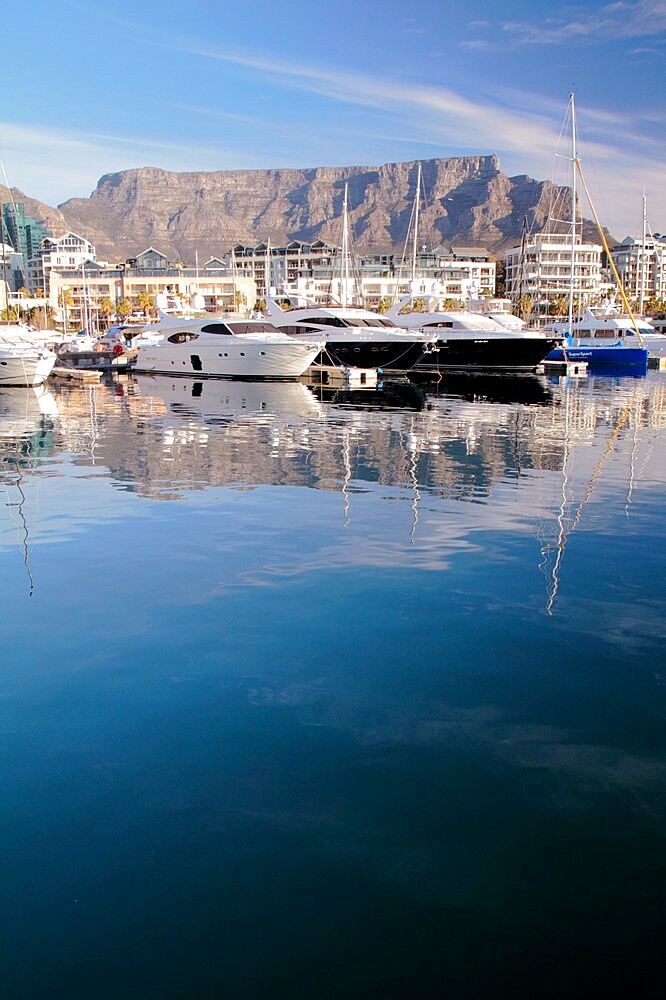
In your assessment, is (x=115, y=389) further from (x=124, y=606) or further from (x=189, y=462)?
(x=124, y=606)

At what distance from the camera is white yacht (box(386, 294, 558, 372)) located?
49281 mm

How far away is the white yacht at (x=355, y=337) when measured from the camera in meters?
45.0

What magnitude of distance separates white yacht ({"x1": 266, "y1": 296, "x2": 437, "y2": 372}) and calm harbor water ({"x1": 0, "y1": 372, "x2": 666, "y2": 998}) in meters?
33.0

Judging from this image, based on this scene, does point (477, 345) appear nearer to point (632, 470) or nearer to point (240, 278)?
point (632, 470)

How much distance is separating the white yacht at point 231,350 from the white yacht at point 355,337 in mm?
1706

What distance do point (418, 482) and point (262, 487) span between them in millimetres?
2791

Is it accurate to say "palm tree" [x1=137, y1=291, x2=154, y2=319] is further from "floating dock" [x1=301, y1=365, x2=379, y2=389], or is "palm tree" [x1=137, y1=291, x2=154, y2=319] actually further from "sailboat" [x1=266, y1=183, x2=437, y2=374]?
"floating dock" [x1=301, y1=365, x2=379, y2=389]

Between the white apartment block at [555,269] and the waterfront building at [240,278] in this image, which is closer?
the white apartment block at [555,269]

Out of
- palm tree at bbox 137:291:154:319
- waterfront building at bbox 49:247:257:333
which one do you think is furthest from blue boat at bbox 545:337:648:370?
waterfront building at bbox 49:247:257:333

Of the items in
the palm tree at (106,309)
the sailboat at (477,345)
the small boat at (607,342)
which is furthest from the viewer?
the palm tree at (106,309)

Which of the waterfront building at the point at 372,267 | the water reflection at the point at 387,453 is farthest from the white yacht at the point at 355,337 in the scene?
the waterfront building at the point at 372,267

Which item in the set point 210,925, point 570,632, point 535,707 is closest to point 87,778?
point 210,925

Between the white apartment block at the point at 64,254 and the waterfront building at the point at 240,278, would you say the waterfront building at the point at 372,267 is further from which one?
the white apartment block at the point at 64,254

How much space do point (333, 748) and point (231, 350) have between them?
38.5 m
